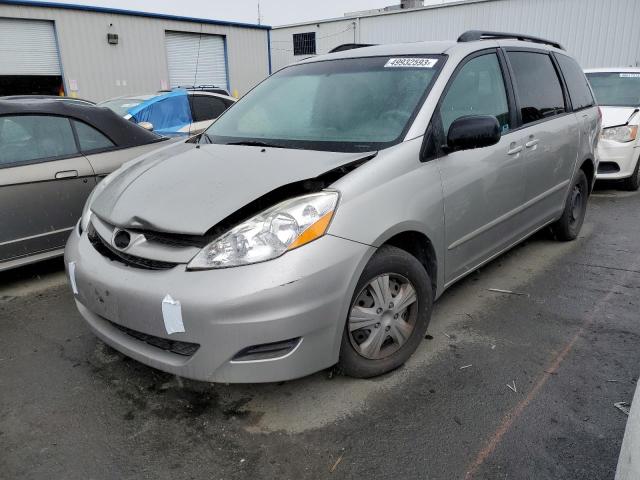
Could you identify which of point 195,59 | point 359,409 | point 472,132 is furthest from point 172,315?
point 195,59

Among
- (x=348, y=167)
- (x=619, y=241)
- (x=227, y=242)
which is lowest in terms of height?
(x=619, y=241)

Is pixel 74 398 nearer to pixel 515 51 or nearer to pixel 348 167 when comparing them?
pixel 348 167

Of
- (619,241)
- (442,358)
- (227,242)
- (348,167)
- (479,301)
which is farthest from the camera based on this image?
(619,241)

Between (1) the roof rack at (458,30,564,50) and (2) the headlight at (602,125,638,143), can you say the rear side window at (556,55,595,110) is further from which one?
(2) the headlight at (602,125,638,143)

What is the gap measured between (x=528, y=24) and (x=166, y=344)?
1990 centimetres

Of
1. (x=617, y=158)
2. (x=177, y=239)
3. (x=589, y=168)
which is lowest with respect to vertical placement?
(x=617, y=158)

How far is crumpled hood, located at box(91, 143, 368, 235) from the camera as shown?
2.30 meters

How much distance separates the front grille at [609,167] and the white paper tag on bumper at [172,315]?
22.9ft

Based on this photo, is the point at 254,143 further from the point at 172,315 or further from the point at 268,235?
the point at 172,315

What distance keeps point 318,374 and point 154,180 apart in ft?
4.49

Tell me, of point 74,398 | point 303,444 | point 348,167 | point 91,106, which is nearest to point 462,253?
point 348,167

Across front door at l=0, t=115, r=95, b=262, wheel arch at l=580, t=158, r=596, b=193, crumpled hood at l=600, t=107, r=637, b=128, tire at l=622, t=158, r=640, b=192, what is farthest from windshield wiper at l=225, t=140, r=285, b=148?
tire at l=622, t=158, r=640, b=192

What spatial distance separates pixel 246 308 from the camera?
6.89 ft

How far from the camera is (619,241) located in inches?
199
